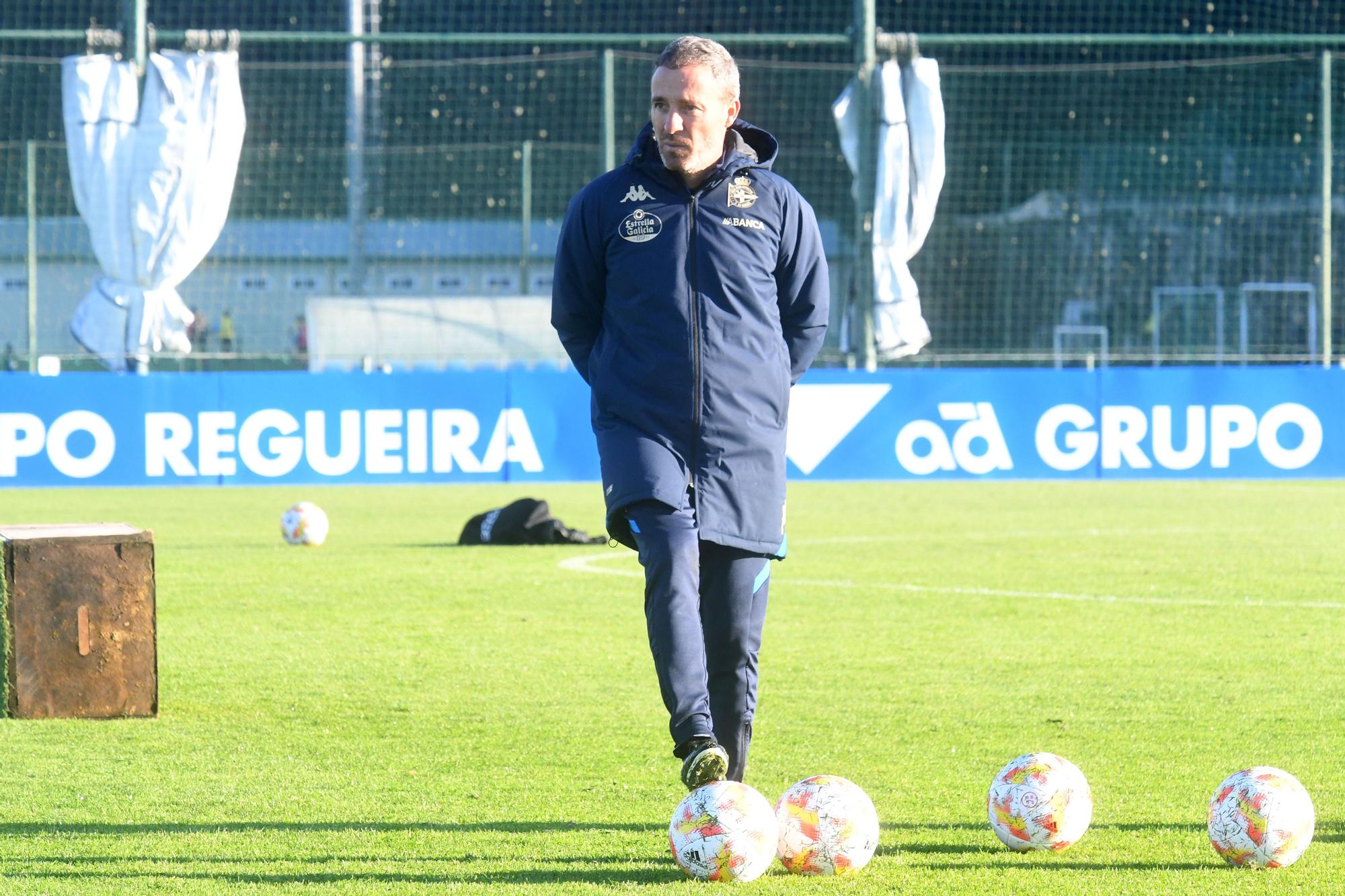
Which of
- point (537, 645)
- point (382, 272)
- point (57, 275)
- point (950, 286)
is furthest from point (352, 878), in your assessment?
point (950, 286)

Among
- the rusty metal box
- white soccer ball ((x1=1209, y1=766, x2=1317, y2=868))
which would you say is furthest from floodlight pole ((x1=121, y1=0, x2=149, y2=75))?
white soccer ball ((x1=1209, y1=766, x2=1317, y2=868))

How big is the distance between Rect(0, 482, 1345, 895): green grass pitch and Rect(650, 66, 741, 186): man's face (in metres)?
1.69

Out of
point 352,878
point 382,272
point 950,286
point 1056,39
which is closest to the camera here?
point 352,878

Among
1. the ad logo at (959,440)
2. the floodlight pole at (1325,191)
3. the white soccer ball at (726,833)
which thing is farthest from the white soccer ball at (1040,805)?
the floodlight pole at (1325,191)

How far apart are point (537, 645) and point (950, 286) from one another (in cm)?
2037

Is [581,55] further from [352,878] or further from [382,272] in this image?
[352,878]

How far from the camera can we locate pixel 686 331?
450 centimetres

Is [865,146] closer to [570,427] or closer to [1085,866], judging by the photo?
[570,427]

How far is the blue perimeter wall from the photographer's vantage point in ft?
57.0

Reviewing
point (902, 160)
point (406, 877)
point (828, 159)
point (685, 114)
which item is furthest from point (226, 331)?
point (406, 877)

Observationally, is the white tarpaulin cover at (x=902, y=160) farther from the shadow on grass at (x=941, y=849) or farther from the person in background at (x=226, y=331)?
the shadow on grass at (x=941, y=849)

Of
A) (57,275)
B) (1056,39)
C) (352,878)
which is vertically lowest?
(352,878)

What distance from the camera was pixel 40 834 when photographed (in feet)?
15.2

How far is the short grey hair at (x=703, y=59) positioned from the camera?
14.8 ft
